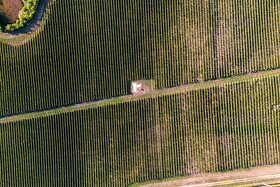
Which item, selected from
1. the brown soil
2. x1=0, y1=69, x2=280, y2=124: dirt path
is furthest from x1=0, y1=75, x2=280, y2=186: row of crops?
the brown soil

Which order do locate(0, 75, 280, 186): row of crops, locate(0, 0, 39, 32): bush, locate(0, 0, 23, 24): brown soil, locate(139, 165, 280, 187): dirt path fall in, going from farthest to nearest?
locate(0, 0, 23, 24): brown soil, locate(0, 0, 39, 32): bush, locate(0, 75, 280, 186): row of crops, locate(139, 165, 280, 187): dirt path

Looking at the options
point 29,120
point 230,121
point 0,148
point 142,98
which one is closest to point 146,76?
point 142,98

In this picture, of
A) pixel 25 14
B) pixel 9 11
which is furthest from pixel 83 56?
pixel 9 11

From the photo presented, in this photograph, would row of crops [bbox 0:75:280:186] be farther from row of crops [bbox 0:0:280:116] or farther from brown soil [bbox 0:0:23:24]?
brown soil [bbox 0:0:23:24]

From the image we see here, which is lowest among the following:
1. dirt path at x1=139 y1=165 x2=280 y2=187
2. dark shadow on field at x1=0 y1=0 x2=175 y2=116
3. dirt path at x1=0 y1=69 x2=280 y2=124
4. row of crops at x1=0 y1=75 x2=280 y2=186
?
dirt path at x1=139 y1=165 x2=280 y2=187

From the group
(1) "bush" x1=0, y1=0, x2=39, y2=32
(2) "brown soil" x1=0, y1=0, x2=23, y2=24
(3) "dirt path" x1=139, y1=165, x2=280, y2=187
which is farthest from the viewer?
(2) "brown soil" x1=0, y1=0, x2=23, y2=24

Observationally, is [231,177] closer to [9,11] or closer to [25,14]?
[25,14]

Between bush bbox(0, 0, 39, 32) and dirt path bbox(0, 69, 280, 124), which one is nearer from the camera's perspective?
dirt path bbox(0, 69, 280, 124)

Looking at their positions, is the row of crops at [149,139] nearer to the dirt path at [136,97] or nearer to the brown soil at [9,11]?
the dirt path at [136,97]
